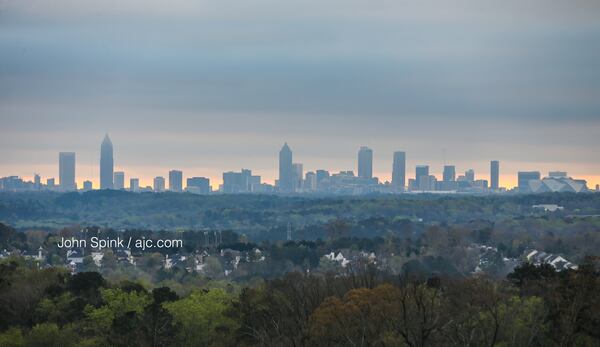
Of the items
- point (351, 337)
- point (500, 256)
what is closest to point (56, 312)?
point (351, 337)

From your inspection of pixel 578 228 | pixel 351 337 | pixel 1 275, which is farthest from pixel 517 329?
pixel 578 228

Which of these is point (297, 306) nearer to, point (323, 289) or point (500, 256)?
point (323, 289)

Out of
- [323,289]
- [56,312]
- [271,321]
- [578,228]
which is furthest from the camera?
[578,228]

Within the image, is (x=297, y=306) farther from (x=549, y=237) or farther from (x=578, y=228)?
(x=578, y=228)

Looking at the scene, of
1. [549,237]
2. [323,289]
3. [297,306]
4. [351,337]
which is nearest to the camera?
[351,337]

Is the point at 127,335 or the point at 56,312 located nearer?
the point at 127,335

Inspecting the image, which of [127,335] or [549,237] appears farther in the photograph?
[549,237]

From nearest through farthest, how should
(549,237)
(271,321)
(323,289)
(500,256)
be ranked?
(271,321) < (323,289) < (500,256) < (549,237)

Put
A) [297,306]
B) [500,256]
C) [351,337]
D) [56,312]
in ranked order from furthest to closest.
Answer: [500,256] < [56,312] < [297,306] < [351,337]
